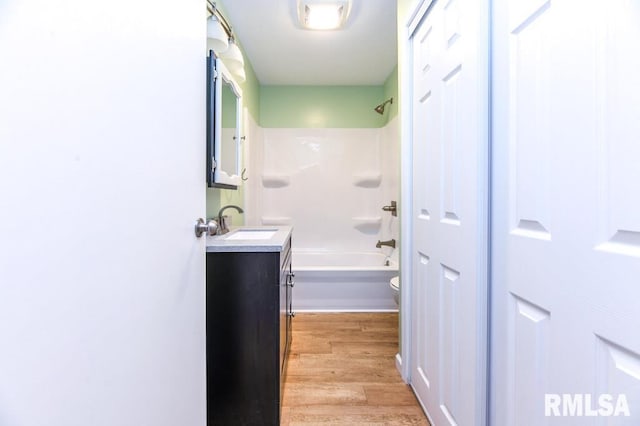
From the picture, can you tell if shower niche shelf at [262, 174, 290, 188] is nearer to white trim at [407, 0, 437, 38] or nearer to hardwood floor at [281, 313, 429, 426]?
hardwood floor at [281, 313, 429, 426]

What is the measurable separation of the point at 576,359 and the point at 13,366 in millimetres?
1028

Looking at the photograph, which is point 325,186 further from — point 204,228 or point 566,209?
point 566,209

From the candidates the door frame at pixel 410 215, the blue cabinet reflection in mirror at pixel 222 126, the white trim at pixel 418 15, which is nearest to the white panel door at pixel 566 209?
the door frame at pixel 410 215

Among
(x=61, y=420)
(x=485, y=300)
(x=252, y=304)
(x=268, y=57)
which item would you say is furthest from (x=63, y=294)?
(x=268, y=57)

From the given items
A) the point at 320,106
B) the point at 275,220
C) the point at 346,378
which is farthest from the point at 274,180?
the point at 346,378

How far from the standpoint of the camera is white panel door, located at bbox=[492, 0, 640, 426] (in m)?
0.59

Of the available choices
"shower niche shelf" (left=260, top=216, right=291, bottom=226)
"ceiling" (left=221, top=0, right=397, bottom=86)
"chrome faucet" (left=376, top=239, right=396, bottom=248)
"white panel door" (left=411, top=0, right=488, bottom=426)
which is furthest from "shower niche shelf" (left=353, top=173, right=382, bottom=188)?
"white panel door" (left=411, top=0, right=488, bottom=426)

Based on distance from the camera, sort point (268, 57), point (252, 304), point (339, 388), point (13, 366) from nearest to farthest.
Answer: point (13, 366)
point (252, 304)
point (339, 388)
point (268, 57)

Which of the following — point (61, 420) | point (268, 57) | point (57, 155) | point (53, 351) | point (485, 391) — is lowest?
point (485, 391)

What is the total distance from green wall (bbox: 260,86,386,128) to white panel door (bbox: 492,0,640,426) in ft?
8.98

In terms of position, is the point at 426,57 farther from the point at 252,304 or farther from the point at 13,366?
the point at 13,366

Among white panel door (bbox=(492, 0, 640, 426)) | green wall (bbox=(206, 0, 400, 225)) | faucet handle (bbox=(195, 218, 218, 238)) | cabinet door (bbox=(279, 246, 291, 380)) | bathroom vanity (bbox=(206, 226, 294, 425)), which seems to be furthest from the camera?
green wall (bbox=(206, 0, 400, 225))

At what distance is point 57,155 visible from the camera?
0.45 metres

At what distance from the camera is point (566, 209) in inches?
28.2
